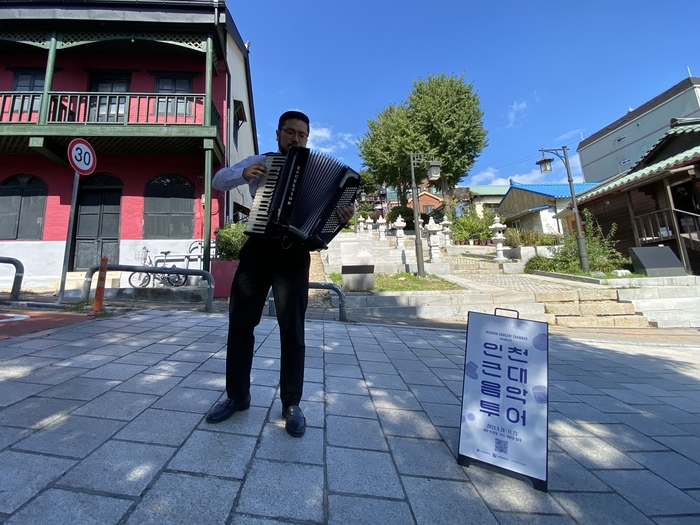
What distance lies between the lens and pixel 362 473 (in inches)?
56.4

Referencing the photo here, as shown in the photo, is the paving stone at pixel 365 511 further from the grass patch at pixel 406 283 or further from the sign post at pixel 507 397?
the grass patch at pixel 406 283

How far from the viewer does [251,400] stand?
6.83 feet

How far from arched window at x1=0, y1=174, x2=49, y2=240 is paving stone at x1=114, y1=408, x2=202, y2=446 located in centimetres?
1072

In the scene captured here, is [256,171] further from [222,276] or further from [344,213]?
[222,276]

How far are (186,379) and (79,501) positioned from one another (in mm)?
1288

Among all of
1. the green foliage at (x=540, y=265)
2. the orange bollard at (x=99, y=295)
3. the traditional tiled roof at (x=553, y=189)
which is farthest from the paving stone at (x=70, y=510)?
the traditional tiled roof at (x=553, y=189)

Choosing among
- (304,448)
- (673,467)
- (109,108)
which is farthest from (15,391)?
(109,108)

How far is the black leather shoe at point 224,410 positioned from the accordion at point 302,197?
1.04 metres

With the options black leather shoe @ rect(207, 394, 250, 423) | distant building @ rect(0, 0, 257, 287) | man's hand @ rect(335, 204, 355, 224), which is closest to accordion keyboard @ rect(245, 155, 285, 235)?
man's hand @ rect(335, 204, 355, 224)

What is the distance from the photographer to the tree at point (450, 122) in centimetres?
2389

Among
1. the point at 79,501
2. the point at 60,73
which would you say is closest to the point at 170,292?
the point at 79,501

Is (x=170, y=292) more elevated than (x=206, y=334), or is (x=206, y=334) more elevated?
(x=170, y=292)

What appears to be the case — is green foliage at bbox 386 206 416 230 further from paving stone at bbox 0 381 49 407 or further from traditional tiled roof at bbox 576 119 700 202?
paving stone at bbox 0 381 49 407

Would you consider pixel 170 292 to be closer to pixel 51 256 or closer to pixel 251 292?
pixel 51 256
